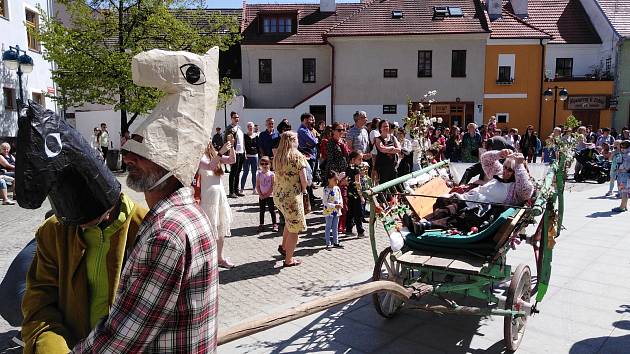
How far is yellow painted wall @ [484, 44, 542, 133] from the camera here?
96.3ft

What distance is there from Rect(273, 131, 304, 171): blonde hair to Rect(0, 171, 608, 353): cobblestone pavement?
1.40 meters

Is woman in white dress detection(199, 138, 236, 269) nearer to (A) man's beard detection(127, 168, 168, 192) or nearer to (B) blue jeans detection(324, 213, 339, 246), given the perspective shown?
(B) blue jeans detection(324, 213, 339, 246)

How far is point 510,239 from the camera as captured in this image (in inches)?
169

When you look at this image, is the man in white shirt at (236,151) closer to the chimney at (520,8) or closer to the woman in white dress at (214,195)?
the woman in white dress at (214,195)

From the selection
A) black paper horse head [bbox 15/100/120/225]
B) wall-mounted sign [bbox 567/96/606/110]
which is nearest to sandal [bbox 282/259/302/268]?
black paper horse head [bbox 15/100/120/225]

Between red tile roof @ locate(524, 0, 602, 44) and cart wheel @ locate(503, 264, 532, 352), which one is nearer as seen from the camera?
cart wheel @ locate(503, 264, 532, 352)

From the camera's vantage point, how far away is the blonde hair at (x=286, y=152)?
6641 mm

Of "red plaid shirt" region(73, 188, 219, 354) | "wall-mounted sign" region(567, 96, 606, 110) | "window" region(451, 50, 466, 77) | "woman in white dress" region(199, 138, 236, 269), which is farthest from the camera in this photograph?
"wall-mounted sign" region(567, 96, 606, 110)

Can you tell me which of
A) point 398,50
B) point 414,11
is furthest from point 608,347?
point 414,11

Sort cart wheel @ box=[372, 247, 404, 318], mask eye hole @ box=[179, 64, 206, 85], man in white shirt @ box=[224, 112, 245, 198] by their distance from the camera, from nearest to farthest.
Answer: mask eye hole @ box=[179, 64, 206, 85]
cart wheel @ box=[372, 247, 404, 318]
man in white shirt @ box=[224, 112, 245, 198]

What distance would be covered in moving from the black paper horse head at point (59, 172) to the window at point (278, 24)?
30563 mm

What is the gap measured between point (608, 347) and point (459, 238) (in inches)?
64.2

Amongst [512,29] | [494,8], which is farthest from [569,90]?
[494,8]

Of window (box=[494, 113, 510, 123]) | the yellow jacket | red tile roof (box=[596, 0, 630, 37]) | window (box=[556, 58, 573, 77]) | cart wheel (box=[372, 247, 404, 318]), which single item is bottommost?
cart wheel (box=[372, 247, 404, 318])
